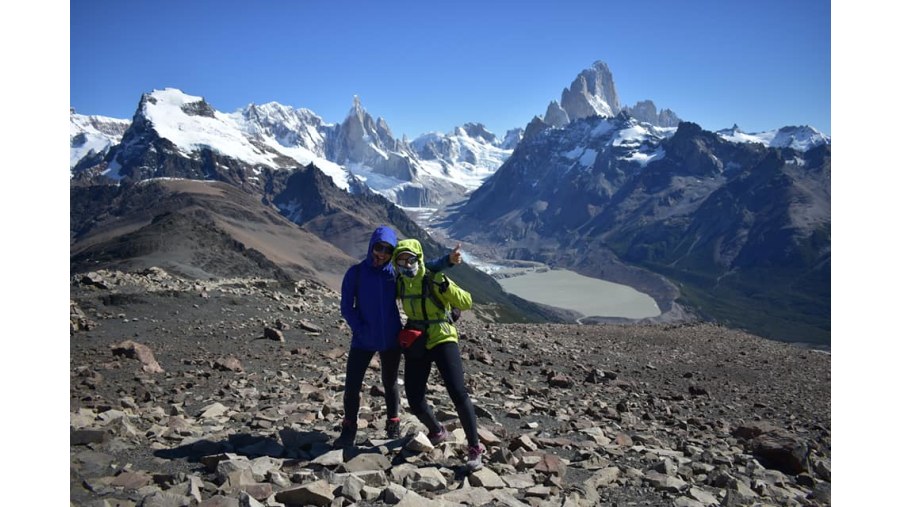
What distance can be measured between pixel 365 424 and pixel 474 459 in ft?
9.06

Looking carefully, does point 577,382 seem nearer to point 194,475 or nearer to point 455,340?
point 455,340

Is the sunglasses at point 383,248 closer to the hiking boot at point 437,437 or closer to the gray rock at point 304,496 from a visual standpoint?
the hiking boot at point 437,437

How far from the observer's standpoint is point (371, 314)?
8.94 meters

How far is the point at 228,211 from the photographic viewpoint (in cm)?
18438

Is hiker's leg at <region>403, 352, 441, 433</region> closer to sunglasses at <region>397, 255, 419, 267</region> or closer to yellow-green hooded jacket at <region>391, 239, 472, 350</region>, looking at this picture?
yellow-green hooded jacket at <region>391, 239, 472, 350</region>

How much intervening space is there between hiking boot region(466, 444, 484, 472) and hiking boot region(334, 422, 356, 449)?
6.10 ft

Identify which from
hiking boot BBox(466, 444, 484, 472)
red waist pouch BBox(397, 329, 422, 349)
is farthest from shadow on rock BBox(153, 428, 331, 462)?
hiking boot BBox(466, 444, 484, 472)

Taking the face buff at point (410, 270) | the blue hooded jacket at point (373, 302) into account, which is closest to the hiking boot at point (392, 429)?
the blue hooded jacket at point (373, 302)

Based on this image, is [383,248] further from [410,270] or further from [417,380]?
[417,380]

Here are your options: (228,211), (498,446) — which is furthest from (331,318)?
(228,211)

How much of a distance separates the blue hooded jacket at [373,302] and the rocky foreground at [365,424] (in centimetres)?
157

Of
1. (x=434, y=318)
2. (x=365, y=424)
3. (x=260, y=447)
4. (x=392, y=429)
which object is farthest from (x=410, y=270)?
(x=260, y=447)

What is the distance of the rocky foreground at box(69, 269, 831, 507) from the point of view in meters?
7.61

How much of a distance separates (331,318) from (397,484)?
16.9 meters
